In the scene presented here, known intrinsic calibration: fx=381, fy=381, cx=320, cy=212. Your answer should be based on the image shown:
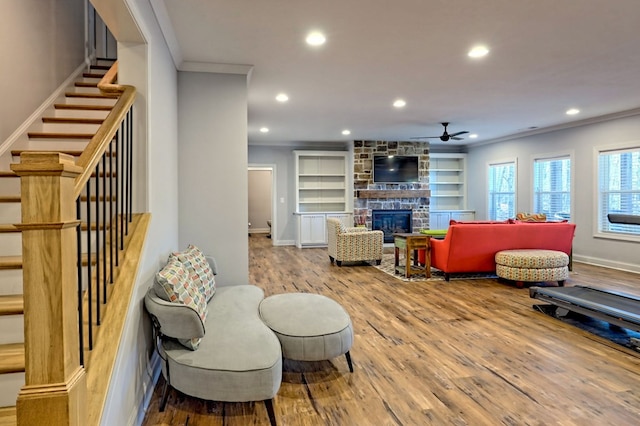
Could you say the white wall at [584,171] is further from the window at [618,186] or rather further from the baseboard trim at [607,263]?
the window at [618,186]

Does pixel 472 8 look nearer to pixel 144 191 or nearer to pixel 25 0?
pixel 144 191

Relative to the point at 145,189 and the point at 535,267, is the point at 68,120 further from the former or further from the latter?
the point at 535,267

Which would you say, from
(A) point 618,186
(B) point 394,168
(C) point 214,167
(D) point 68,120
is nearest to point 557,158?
(A) point 618,186

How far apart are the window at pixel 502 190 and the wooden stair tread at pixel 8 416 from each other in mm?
9320

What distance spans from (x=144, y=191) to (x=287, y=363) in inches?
65.2

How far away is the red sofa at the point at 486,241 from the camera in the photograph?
220 inches

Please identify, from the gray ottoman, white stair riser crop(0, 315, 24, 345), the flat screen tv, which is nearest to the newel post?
white stair riser crop(0, 315, 24, 345)

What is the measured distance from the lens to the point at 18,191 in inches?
108

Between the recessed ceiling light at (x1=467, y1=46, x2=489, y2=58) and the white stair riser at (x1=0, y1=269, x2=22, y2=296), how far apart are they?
3.88m

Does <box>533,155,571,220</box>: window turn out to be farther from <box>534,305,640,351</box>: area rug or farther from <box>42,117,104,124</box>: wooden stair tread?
<box>42,117,104,124</box>: wooden stair tread

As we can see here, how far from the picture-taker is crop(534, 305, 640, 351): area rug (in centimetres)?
336

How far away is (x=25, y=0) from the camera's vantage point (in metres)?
3.08

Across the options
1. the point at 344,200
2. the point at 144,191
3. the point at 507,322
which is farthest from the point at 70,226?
the point at 344,200

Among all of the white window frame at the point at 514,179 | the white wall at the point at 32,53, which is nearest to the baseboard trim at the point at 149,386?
the white wall at the point at 32,53
